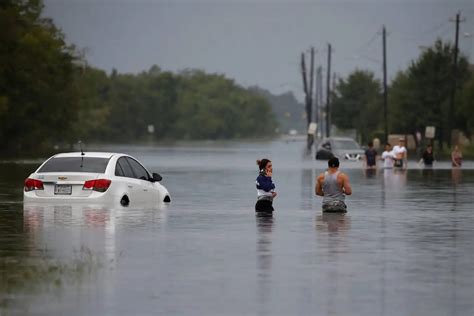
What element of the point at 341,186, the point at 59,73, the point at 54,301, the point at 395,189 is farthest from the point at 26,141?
A: the point at 54,301

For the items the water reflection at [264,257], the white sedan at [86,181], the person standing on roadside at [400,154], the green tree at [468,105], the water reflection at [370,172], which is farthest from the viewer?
the green tree at [468,105]

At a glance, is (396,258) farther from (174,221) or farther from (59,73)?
(59,73)

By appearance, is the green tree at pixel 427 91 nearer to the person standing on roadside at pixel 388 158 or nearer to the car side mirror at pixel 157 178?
the person standing on roadside at pixel 388 158

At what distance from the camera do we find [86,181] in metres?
27.6

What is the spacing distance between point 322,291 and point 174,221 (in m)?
11.5

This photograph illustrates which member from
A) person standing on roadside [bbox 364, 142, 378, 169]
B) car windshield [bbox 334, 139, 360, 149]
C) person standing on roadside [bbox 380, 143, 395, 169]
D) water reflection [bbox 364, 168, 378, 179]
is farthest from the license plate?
car windshield [bbox 334, 139, 360, 149]

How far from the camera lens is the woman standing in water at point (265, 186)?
89.7 feet

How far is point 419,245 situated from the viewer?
20.8 metres

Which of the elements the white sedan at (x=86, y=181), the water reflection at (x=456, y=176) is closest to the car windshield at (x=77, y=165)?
the white sedan at (x=86, y=181)

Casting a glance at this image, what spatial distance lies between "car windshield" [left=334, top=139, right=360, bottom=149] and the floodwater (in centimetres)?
4755

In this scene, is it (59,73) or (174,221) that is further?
(59,73)

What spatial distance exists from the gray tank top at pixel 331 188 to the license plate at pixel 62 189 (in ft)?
15.9

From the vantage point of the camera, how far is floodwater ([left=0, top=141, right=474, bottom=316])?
13.7 meters

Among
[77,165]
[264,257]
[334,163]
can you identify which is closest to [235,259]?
[264,257]
